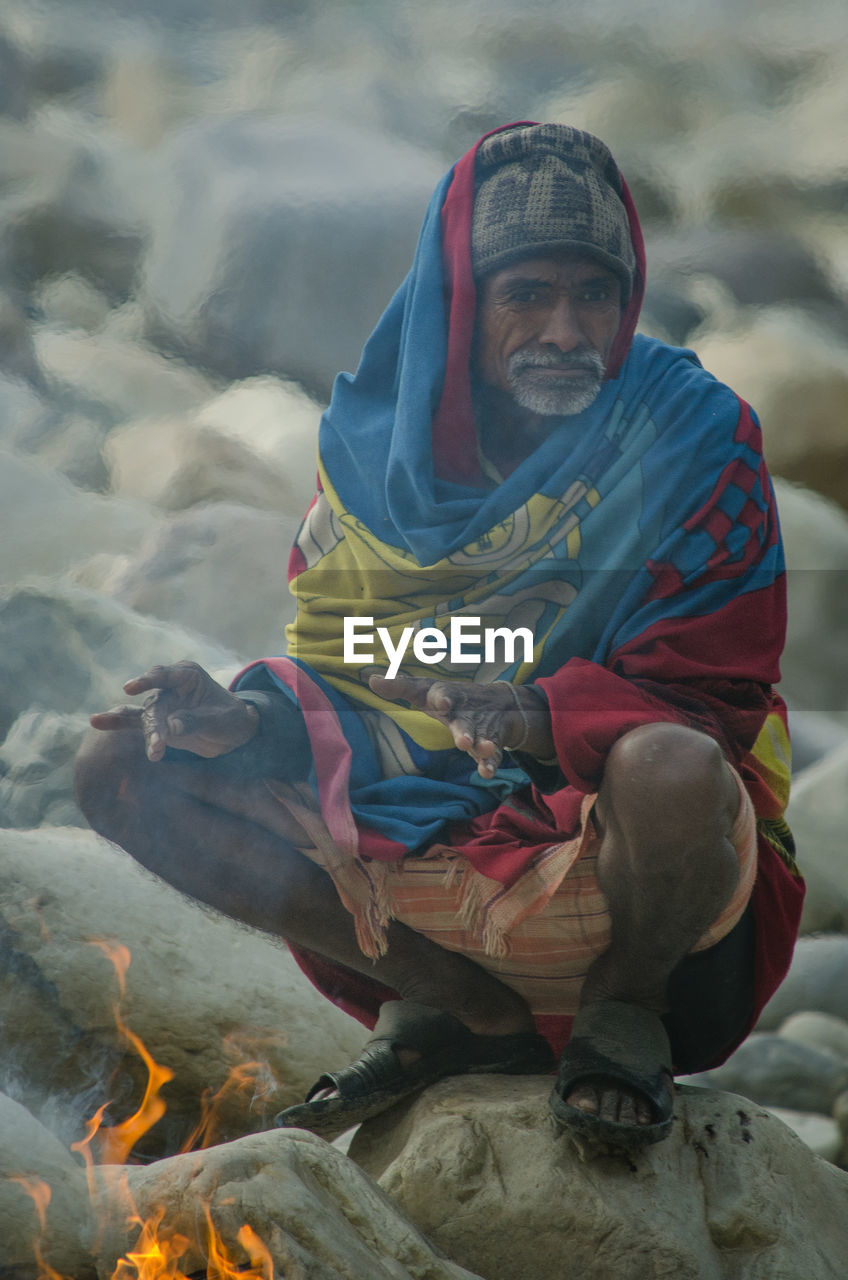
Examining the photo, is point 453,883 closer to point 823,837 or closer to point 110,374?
point 823,837

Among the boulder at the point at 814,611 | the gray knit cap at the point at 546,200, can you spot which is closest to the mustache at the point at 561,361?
the gray knit cap at the point at 546,200

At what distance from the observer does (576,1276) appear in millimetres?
1514

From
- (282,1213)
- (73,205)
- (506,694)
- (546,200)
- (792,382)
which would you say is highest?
(73,205)

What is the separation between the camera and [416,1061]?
69.9 inches

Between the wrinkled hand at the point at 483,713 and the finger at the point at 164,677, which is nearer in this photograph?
the wrinkled hand at the point at 483,713

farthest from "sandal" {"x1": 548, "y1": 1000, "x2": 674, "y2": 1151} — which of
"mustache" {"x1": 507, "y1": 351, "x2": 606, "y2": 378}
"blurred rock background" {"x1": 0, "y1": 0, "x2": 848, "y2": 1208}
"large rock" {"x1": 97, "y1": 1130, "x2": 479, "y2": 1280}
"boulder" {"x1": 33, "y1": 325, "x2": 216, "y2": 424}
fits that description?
"boulder" {"x1": 33, "y1": 325, "x2": 216, "y2": 424}

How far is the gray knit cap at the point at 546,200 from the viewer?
1.83 meters

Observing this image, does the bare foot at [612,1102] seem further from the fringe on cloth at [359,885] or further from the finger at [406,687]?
the finger at [406,687]

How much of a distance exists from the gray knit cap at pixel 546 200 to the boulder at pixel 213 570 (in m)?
0.66

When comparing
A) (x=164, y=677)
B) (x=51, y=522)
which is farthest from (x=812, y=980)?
(x=51, y=522)

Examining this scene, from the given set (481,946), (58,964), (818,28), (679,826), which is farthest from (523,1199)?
(818,28)

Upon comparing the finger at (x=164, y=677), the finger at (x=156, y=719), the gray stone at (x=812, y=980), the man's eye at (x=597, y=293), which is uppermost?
the man's eye at (x=597, y=293)

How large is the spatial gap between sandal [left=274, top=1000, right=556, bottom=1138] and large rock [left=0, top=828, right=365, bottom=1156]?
0.91 ft

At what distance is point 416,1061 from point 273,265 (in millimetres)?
1495
